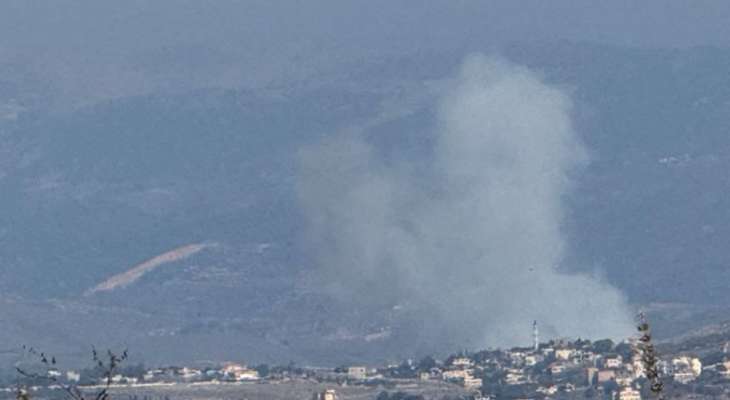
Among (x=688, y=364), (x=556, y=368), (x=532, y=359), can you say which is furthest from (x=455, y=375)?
(x=688, y=364)

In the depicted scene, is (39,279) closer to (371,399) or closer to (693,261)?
(693,261)

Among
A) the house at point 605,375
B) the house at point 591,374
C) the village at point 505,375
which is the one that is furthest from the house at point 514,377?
the house at point 605,375

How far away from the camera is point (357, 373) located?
9331cm

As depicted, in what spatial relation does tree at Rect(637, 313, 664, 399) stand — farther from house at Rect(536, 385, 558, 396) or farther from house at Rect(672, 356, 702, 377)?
house at Rect(672, 356, 702, 377)

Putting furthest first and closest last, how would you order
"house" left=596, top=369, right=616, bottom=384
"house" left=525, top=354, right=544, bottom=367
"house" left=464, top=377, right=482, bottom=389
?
"house" left=525, top=354, right=544, bottom=367 → "house" left=464, top=377, right=482, bottom=389 → "house" left=596, top=369, right=616, bottom=384

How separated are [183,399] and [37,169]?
85.7 m

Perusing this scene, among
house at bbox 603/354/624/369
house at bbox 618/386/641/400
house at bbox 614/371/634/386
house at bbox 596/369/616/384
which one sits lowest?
house at bbox 618/386/641/400

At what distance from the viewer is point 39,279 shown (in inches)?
5615

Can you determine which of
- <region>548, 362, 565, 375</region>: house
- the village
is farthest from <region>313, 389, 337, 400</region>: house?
<region>548, 362, 565, 375</region>: house

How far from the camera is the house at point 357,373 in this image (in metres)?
91.3

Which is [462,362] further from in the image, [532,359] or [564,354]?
[564,354]

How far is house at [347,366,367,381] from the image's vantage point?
9131cm

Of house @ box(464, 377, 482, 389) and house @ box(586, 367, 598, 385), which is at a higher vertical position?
house @ box(464, 377, 482, 389)

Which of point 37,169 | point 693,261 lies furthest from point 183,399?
point 37,169
